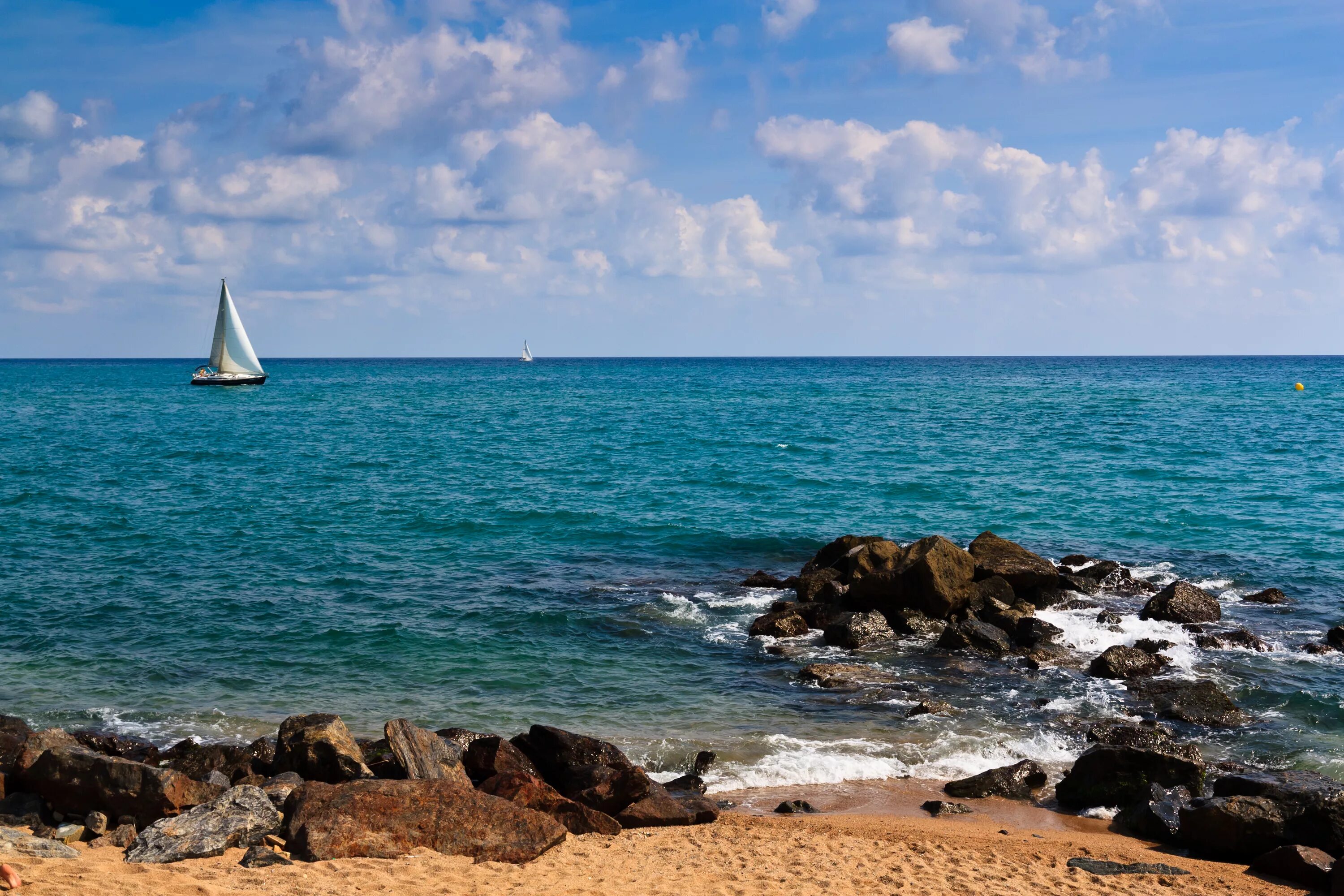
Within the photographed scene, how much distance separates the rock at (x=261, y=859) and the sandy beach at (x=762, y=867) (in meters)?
0.10

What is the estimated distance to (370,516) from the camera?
3322cm

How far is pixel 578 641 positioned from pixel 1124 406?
69.6m

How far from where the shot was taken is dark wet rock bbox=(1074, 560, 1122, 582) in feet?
79.8

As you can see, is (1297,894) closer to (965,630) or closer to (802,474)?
(965,630)

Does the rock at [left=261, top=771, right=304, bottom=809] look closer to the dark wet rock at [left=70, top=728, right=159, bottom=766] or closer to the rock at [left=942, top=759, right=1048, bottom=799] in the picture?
the dark wet rock at [left=70, top=728, right=159, bottom=766]

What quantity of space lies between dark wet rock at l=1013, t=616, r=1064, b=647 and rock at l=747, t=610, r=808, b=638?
Answer: 4.19 meters

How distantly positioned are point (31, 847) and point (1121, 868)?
1120 cm

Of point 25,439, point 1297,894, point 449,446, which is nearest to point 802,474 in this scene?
point 449,446

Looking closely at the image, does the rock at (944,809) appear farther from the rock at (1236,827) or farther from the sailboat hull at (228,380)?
the sailboat hull at (228,380)

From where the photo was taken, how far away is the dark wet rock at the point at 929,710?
15.9m

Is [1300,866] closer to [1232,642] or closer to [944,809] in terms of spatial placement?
[944,809]

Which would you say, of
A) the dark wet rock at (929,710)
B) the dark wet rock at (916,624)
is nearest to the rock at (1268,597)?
the dark wet rock at (916,624)

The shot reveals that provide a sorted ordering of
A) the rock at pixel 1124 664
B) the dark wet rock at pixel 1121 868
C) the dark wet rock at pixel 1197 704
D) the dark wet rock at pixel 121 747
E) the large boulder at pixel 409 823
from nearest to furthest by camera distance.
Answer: the large boulder at pixel 409 823 < the dark wet rock at pixel 1121 868 < the dark wet rock at pixel 121 747 < the dark wet rock at pixel 1197 704 < the rock at pixel 1124 664

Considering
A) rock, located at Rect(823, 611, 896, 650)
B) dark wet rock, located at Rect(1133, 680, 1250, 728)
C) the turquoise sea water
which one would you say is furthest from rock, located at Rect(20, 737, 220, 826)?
dark wet rock, located at Rect(1133, 680, 1250, 728)
